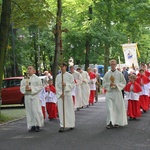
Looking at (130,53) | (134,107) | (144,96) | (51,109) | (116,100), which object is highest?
(130,53)

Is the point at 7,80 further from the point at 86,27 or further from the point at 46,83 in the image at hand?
the point at 86,27

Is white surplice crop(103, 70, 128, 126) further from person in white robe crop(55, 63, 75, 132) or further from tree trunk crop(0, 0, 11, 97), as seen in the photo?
tree trunk crop(0, 0, 11, 97)

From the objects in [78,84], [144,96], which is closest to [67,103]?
[144,96]

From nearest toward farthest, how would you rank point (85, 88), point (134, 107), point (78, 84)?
point (134, 107), point (78, 84), point (85, 88)

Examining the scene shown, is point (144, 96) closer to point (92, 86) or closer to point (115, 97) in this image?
point (115, 97)

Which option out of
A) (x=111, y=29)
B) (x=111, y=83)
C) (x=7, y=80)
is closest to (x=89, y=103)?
(x=7, y=80)

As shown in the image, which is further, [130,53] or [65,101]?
[130,53]

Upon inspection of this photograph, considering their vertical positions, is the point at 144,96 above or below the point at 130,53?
below

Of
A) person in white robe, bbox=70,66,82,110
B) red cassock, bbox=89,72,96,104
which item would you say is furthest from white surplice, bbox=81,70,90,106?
red cassock, bbox=89,72,96,104

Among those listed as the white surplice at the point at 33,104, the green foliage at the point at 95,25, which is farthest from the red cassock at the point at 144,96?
the green foliage at the point at 95,25

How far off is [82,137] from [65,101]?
78.8 inches

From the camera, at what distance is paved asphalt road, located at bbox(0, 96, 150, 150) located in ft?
29.4

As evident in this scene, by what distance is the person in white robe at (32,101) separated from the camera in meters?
11.9

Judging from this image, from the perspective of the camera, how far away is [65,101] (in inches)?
471
